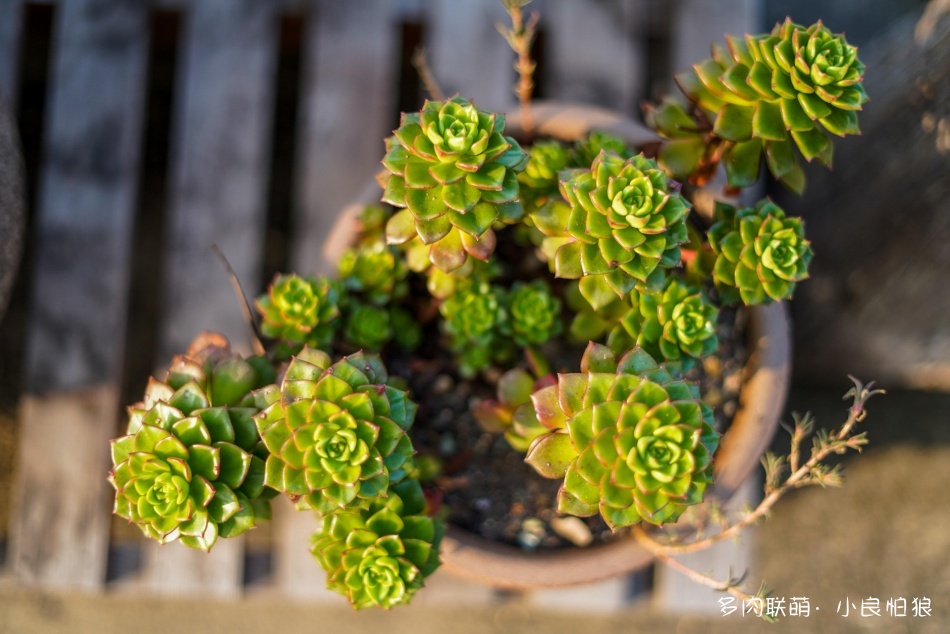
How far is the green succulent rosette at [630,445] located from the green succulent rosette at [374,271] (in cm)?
33

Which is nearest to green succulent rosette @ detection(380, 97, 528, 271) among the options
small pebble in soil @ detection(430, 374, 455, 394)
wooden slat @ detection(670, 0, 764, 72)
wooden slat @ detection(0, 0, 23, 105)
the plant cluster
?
the plant cluster

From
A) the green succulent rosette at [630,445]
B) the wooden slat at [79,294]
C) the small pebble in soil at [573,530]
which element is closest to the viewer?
the green succulent rosette at [630,445]

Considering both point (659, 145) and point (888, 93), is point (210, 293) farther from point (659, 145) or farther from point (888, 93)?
point (888, 93)

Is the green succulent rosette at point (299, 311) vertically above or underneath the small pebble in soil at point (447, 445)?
above

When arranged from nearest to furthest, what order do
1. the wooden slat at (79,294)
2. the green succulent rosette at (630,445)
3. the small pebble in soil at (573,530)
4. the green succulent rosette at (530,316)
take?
1. the green succulent rosette at (630,445)
2. the green succulent rosette at (530,316)
3. the small pebble in soil at (573,530)
4. the wooden slat at (79,294)

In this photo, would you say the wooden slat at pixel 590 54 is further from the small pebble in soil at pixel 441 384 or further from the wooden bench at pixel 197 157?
the small pebble in soil at pixel 441 384

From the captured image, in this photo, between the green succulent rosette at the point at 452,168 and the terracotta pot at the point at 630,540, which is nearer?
the green succulent rosette at the point at 452,168

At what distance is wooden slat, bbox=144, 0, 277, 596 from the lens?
1278 mm

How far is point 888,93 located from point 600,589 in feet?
3.07

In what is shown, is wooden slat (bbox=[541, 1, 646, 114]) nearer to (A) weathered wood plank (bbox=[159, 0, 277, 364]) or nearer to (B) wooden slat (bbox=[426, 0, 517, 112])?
(B) wooden slat (bbox=[426, 0, 517, 112])

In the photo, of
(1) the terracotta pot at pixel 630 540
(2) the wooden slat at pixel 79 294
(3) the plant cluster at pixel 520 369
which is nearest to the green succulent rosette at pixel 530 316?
(3) the plant cluster at pixel 520 369

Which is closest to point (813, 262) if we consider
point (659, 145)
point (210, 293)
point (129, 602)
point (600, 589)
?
point (659, 145)

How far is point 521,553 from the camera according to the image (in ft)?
3.61

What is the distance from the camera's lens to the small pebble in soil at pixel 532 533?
115cm
